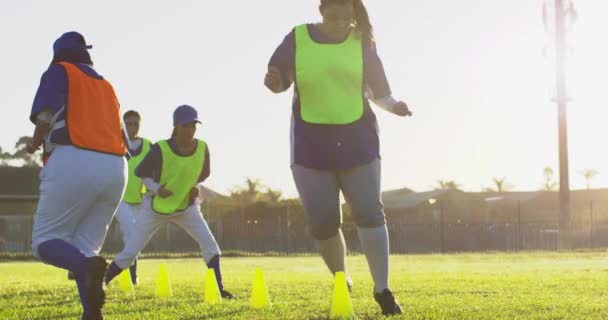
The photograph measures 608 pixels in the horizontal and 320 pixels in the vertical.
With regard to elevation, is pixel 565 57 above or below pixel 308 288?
above

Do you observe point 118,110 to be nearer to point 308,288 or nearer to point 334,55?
point 334,55

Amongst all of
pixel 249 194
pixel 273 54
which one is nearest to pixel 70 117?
pixel 273 54

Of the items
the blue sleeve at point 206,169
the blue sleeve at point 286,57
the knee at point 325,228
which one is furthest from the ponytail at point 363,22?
the blue sleeve at point 206,169

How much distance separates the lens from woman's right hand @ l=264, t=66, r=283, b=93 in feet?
20.2

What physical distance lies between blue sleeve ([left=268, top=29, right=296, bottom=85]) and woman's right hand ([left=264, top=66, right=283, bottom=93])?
0.05 m

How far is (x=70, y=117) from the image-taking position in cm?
556

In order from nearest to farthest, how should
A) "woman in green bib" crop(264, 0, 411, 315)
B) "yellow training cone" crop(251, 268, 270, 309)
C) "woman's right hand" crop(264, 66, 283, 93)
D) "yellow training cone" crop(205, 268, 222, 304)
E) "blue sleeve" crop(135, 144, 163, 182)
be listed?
"woman in green bib" crop(264, 0, 411, 315) → "woman's right hand" crop(264, 66, 283, 93) → "yellow training cone" crop(251, 268, 270, 309) → "yellow training cone" crop(205, 268, 222, 304) → "blue sleeve" crop(135, 144, 163, 182)

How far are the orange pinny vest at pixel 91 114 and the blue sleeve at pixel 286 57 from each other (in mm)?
1158

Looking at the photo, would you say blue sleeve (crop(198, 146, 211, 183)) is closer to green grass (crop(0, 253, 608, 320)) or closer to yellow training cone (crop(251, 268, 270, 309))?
green grass (crop(0, 253, 608, 320))

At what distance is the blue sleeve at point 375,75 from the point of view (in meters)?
6.26

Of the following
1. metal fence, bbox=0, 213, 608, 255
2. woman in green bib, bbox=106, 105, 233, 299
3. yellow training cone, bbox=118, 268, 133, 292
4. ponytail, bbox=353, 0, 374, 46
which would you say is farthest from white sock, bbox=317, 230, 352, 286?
metal fence, bbox=0, 213, 608, 255

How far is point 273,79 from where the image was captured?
20.2 feet

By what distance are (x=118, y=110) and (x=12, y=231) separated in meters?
35.8

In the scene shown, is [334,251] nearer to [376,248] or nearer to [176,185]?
[376,248]
